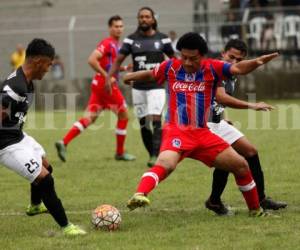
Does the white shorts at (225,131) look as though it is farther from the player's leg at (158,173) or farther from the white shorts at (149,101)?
the white shorts at (149,101)

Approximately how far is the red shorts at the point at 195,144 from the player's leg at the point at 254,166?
26.1 inches

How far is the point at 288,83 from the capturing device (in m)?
26.3

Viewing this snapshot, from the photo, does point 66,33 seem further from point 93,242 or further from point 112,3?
point 93,242

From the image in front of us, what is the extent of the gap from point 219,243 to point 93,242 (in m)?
1.05

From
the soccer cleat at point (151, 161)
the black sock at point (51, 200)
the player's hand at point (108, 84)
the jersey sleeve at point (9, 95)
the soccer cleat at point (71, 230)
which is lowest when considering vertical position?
the soccer cleat at point (151, 161)

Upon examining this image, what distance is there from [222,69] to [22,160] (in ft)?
6.67

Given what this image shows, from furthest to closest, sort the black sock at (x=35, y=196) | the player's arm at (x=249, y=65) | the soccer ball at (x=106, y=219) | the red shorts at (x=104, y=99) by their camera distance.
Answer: the red shorts at (x=104, y=99)
the black sock at (x=35, y=196)
the soccer ball at (x=106, y=219)
the player's arm at (x=249, y=65)

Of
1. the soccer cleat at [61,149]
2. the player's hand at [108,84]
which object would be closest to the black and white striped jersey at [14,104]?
the player's hand at [108,84]

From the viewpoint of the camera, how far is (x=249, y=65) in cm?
734

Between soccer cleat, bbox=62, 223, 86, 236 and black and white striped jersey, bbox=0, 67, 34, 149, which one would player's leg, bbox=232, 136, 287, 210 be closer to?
soccer cleat, bbox=62, 223, 86, 236

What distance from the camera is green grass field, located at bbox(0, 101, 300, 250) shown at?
22.6ft

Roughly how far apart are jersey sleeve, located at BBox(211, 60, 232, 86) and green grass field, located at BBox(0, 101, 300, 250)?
137cm

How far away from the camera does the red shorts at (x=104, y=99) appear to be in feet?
44.6

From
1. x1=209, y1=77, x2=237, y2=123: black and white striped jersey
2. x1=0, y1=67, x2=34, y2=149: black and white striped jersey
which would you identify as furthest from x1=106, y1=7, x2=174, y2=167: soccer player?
x1=0, y1=67, x2=34, y2=149: black and white striped jersey
